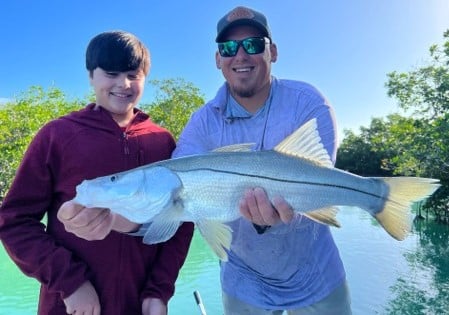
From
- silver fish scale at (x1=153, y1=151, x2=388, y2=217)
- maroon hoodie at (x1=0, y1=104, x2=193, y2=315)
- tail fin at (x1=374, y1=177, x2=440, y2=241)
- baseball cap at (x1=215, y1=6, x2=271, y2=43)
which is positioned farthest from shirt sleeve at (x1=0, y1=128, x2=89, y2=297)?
tail fin at (x1=374, y1=177, x2=440, y2=241)

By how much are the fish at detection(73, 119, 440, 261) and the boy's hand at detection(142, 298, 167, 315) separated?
1.39ft

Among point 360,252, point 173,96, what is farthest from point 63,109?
point 360,252

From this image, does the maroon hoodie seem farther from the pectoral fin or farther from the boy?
the pectoral fin

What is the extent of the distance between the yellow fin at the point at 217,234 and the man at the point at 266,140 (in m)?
0.41

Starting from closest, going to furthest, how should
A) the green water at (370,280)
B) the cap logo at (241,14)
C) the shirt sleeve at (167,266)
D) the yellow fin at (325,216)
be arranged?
1. the yellow fin at (325,216)
2. the shirt sleeve at (167,266)
3. the cap logo at (241,14)
4. the green water at (370,280)

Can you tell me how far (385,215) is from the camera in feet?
7.17

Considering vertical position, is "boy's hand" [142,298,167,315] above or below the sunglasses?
below

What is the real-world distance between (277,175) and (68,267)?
1.14 m

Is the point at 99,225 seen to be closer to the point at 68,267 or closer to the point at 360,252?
the point at 68,267

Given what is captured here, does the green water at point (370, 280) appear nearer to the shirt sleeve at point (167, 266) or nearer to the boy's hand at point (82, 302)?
the shirt sleeve at point (167, 266)

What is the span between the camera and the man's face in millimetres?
2469

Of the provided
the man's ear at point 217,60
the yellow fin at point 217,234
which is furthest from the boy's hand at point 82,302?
the man's ear at point 217,60

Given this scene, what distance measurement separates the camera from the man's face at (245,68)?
247 cm

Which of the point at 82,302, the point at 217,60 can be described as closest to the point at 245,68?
the point at 217,60
